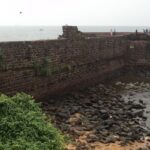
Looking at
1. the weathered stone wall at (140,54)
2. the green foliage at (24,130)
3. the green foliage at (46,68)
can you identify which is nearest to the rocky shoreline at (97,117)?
the green foliage at (46,68)

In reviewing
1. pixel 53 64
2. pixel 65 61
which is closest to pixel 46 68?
pixel 53 64

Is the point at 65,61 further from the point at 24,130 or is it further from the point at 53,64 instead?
the point at 24,130

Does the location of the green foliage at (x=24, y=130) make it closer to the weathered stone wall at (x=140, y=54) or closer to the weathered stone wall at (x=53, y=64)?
the weathered stone wall at (x=53, y=64)

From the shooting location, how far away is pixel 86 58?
21641mm

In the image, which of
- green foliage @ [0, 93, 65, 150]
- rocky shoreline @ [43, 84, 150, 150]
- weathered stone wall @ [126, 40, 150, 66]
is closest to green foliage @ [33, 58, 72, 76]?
rocky shoreline @ [43, 84, 150, 150]

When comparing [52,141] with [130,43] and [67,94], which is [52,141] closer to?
[67,94]

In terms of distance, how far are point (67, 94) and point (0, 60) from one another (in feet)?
15.3

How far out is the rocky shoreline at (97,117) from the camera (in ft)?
43.3

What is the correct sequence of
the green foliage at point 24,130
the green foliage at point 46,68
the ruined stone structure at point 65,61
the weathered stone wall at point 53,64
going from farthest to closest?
the green foliage at point 46,68 → the ruined stone structure at point 65,61 → the weathered stone wall at point 53,64 → the green foliage at point 24,130

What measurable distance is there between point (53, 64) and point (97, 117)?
12.7 ft

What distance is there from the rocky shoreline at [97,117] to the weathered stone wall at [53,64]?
31.3 inches

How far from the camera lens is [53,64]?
18297mm

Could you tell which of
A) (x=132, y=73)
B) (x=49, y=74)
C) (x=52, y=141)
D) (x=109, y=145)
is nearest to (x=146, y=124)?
(x=109, y=145)

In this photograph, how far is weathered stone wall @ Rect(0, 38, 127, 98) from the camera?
615 inches
